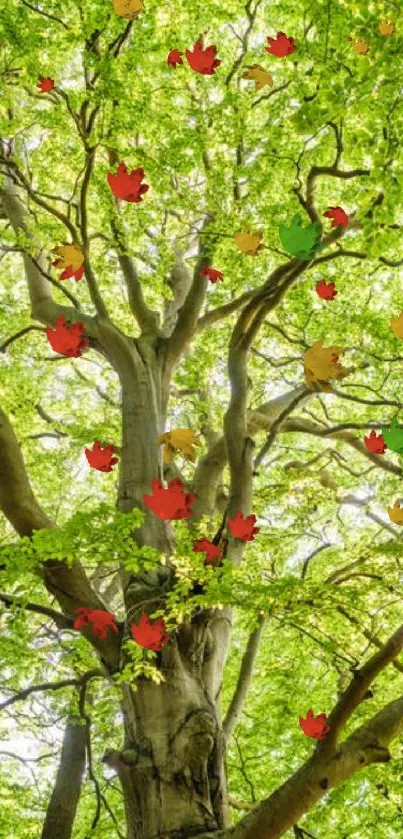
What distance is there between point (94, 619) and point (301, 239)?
3.02 m

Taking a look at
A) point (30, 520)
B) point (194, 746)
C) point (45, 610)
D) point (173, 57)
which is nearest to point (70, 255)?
point (173, 57)

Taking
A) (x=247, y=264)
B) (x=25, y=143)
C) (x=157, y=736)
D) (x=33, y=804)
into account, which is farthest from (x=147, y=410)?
(x=33, y=804)

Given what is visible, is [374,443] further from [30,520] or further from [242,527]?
[30,520]

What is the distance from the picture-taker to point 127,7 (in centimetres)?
552

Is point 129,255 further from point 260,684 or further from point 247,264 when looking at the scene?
point 260,684

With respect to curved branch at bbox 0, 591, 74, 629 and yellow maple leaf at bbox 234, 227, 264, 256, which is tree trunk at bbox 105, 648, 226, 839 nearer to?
curved branch at bbox 0, 591, 74, 629

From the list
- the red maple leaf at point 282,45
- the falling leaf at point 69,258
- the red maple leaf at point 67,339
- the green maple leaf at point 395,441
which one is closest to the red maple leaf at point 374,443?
the green maple leaf at point 395,441

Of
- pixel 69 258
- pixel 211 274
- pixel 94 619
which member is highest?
pixel 211 274

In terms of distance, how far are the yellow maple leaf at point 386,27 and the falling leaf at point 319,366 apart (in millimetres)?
2249

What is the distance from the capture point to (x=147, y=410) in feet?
21.0

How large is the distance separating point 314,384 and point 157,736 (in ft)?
9.54

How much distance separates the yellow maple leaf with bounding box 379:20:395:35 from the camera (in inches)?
179

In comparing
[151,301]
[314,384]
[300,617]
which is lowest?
[300,617]

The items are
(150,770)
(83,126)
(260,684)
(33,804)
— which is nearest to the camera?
(150,770)
